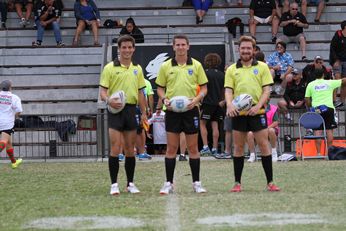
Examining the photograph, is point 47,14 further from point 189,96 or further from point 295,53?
point 189,96

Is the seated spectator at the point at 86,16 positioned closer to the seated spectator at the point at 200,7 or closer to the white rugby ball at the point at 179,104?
the seated spectator at the point at 200,7

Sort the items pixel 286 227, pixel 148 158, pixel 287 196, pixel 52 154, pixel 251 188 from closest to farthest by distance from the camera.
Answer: pixel 286 227 → pixel 287 196 → pixel 251 188 → pixel 148 158 → pixel 52 154

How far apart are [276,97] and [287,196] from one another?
42.8 feet

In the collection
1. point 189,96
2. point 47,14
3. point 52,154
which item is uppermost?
point 47,14

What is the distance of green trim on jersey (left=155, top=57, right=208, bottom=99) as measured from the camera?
1188 cm

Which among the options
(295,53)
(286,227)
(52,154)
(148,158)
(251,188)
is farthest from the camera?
(295,53)

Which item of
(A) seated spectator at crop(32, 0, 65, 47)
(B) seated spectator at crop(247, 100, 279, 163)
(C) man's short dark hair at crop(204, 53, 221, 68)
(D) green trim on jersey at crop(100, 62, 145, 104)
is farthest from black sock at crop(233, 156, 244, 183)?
(A) seated spectator at crop(32, 0, 65, 47)

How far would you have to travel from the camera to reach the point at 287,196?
11141 millimetres

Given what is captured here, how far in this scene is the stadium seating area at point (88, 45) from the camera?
25.4 m

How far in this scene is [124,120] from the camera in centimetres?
1186

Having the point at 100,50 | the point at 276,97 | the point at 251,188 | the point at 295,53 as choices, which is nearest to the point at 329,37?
the point at 295,53

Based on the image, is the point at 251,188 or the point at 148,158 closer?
the point at 251,188

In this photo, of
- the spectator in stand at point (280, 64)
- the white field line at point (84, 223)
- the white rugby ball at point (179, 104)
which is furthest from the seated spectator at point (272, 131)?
the white field line at point (84, 223)

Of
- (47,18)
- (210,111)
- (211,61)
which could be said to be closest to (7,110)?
(210,111)
